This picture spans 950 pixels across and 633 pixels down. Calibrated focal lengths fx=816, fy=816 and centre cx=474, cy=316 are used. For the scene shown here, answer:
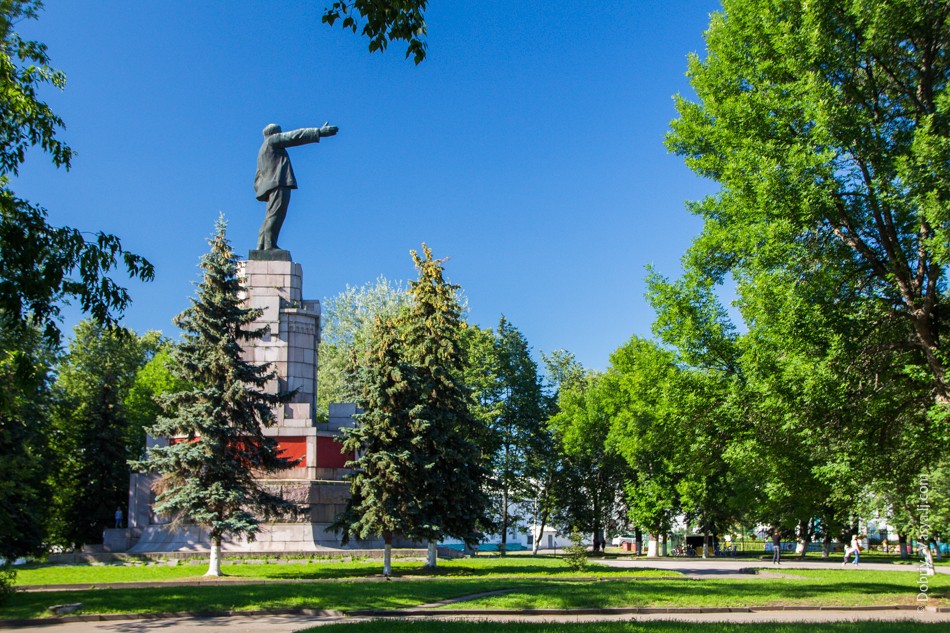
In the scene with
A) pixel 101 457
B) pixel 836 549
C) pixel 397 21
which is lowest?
A: pixel 836 549

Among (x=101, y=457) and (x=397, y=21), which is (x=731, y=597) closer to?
(x=397, y=21)

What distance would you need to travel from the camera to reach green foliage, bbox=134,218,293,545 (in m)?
22.5

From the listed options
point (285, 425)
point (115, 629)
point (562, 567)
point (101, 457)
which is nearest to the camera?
point (115, 629)

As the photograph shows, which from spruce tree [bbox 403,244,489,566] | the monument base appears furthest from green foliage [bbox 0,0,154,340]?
the monument base

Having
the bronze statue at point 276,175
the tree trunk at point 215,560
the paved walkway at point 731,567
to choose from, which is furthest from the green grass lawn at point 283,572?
the bronze statue at point 276,175

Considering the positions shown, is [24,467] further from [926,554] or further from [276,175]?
[926,554]

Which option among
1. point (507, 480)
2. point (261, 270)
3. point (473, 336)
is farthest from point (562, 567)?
point (473, 336)

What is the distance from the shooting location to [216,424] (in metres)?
23.0

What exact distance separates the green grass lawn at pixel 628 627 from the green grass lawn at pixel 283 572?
35.0 ft

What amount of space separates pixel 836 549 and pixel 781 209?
57.0m

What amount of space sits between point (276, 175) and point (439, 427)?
1369 cm

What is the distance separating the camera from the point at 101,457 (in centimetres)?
3659

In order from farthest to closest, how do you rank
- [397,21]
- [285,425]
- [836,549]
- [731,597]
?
[836,549]
[285,425]
[731,597]
[397,21]

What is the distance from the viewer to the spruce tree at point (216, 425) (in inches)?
886
